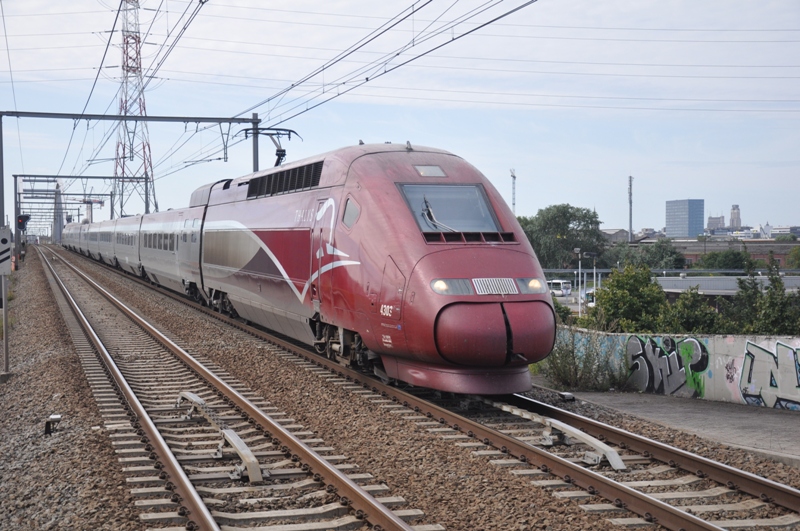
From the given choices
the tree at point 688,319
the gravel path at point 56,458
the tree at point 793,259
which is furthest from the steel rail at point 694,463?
the tree at point 793,259

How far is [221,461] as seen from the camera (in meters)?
8.06

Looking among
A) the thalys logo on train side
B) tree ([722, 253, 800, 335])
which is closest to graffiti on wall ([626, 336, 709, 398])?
tree ([722, 253, 800, 335])

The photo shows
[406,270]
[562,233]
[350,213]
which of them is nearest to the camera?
[406,270]

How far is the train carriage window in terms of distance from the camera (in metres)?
11.4

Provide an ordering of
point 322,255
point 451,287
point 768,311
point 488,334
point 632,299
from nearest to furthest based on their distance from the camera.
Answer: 1. point 488,334
2. point 451,287
3. point 322,255
4. point 768,311
5. point 632,299

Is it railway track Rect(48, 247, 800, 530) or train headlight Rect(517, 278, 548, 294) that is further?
train headlight Rect(517, 278, 548, 294)

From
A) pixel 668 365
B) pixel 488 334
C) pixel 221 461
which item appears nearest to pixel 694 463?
pixel 488 334

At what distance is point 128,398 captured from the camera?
11.0 metres

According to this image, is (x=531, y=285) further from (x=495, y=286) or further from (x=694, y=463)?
(x=694, y=463)

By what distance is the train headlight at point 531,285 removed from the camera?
32.6ft

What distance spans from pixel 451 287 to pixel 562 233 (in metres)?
62.4

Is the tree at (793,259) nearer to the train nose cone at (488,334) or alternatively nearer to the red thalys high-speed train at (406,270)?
the red thalys high-speed train at (406,270)

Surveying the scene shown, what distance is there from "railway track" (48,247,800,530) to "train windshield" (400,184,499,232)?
228 centimetres

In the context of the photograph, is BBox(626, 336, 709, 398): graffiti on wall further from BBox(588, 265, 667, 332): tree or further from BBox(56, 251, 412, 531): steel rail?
BBox(56, 251, 412, 531): steel rail
